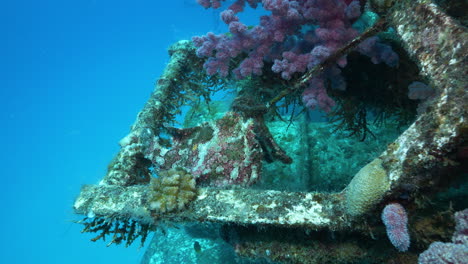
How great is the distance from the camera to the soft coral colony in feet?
9.04

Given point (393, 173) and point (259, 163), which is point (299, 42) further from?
point (393, 173)

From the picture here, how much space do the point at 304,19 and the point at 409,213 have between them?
2264 mm

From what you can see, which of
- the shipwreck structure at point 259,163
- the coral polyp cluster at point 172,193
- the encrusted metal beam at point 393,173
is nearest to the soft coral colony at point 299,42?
the shipwreck structure at point 259,163

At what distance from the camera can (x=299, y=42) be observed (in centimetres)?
315

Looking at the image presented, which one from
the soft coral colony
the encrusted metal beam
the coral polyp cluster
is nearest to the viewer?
the encrusted metal beam

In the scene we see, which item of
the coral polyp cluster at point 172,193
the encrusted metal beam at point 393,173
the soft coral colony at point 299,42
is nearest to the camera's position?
the encrusted metal beam at point 393,173

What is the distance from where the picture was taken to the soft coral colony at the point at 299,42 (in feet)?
9.04

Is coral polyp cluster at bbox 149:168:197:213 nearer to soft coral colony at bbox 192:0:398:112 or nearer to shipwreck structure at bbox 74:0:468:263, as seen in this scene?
shipwreck structure at bbox 74:0:468:263

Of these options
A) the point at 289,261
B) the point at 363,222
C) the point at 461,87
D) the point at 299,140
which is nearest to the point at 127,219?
the point at 289,261

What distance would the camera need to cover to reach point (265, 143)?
336cm

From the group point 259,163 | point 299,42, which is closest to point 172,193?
point 259,163

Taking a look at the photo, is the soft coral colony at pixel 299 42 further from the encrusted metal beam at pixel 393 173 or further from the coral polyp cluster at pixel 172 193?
the coral polyp cluster at pixel 172 193

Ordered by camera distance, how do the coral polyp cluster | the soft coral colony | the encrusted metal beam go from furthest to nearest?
the soft coral colony
the coral polyp cluster
the encrusted metal beam

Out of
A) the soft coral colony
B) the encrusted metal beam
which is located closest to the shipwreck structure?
the encrusted metal beam
